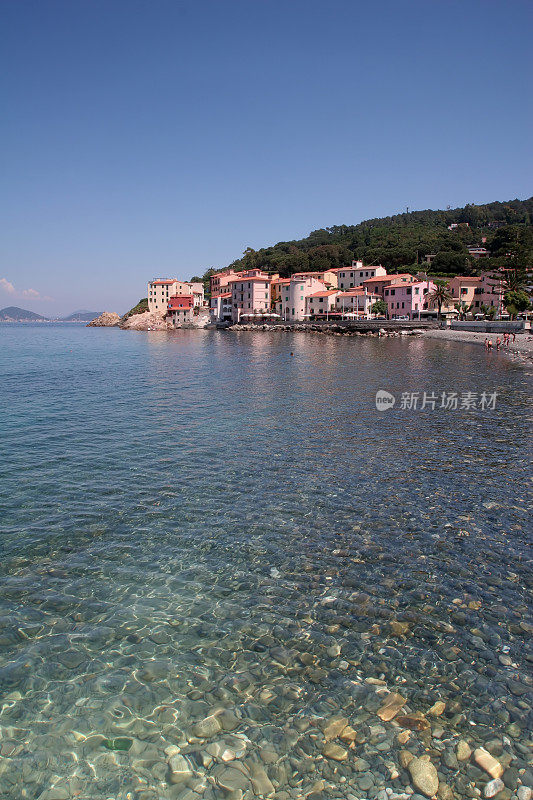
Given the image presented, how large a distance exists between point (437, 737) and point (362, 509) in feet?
20.5

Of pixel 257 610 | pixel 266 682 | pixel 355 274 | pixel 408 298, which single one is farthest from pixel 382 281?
pixel 266 682

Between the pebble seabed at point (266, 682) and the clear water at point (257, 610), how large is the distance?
0.03 meters

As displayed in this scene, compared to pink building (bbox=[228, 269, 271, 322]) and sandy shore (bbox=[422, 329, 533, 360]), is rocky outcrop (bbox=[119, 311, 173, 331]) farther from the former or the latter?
sandy shore (bbox=[422, 329, 533, 360])

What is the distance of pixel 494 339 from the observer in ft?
212

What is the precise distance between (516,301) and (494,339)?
20.9m

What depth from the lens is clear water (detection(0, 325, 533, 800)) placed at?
514 centimetres

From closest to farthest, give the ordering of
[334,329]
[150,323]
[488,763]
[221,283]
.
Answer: [488,763] < [334,329] < [221,283] < [150,323]

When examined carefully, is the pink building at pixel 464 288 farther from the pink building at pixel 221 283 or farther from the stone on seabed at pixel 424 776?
the stone on seabed at pixel 424 776

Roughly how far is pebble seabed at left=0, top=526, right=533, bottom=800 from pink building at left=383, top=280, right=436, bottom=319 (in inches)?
A: 3991

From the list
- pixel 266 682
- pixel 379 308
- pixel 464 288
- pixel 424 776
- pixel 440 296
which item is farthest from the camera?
pixel 464 288

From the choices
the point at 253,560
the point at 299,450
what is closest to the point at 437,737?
the point at 253,560

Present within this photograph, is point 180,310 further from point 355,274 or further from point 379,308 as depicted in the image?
point 379,308

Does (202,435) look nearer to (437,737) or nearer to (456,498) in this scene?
(456,498)

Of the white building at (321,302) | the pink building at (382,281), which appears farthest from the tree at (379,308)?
the white building at (321,302)
